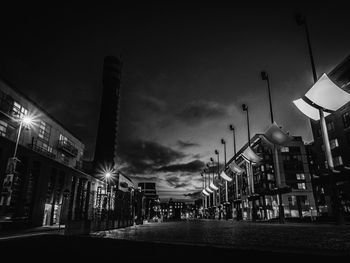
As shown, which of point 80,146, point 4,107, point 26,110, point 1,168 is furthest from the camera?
point 80,146

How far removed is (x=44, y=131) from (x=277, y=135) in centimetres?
3586

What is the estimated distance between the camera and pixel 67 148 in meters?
43.1

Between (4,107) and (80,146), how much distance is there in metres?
25.4

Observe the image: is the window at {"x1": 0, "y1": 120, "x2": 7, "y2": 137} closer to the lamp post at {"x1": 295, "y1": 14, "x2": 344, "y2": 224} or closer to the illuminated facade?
the lamp post at {"x1": 295, "y1": 14, "x2": 344, "y2": 224}

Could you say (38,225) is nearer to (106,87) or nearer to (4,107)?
(4,107)

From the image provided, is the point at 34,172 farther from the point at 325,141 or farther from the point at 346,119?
the point at 346,119

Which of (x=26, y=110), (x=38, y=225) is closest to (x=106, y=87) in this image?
(x=26, y=110)

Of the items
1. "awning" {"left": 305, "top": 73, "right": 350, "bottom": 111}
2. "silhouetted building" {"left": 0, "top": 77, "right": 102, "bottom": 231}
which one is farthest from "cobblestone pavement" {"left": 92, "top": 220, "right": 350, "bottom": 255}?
"awning" {"left": 305, "top": 73, "right": 350, "bottom": 111}

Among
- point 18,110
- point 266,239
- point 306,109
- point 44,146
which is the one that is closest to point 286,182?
point 306,109

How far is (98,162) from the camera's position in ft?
216

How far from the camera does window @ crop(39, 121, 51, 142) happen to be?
3638 cm

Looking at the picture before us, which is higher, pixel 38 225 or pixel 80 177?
pixel 80 177

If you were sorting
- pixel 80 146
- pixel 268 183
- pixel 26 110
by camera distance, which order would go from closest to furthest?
pixel 26 110 < pixel 80 146 < pixel 268 183

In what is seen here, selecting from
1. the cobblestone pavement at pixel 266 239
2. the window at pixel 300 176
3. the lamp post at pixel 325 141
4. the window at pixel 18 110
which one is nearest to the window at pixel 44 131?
the window at pixel 18 110
